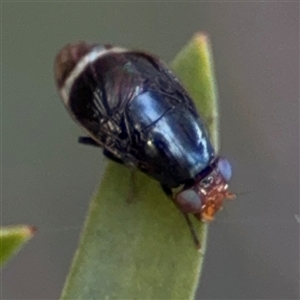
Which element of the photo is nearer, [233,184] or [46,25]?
[233,184]

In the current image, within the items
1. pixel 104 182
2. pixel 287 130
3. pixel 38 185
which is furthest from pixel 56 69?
pixel 287 130

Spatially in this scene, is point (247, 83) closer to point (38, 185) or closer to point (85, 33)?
point (85, 33)

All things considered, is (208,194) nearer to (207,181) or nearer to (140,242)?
(207,181)

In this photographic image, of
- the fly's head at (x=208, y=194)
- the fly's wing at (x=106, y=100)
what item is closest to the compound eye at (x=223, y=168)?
the fly's head at (x=208, y=194)

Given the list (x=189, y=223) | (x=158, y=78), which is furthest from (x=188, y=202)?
(x=158, y=78)

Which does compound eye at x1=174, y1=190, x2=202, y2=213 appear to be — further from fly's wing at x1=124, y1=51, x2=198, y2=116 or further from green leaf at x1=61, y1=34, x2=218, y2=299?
fly's wing at x1=124, y1=51, x2=198, y2=116

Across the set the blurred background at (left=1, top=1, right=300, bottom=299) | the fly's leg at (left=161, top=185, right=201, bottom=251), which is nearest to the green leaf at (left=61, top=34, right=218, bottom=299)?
the fly's leg at (left=161, top=185, right=201, bottom=251)
